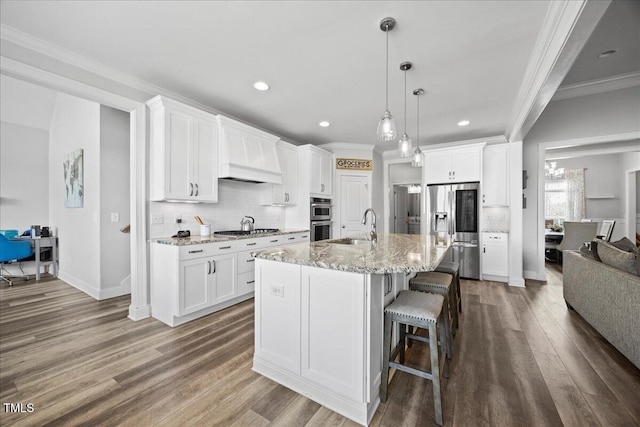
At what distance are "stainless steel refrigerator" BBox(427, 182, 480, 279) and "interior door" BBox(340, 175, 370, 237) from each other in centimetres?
135

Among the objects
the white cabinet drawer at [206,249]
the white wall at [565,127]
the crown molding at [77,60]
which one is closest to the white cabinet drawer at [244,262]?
the white cabinet drawer at [206,249]

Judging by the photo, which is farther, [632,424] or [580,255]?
[580,255]

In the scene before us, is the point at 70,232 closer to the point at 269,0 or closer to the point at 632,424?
the point at 269,0

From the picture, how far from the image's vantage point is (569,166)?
7.57 m

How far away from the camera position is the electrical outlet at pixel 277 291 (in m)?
1.80

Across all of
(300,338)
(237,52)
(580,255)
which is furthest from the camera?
(580,255)

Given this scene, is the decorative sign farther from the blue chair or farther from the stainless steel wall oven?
the blue chair

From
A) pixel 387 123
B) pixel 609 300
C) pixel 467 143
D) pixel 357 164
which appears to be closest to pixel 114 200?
pixel 387 123

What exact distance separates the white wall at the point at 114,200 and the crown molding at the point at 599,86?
653 centimetres

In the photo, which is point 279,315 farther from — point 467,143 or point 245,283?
point 467,143

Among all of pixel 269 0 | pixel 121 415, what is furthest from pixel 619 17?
pixel 121 415

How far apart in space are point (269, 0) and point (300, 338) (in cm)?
224

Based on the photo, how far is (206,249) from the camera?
293 cm

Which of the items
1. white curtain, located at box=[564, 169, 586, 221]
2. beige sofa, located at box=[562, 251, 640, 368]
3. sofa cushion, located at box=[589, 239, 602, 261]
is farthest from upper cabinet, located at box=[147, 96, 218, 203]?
white curtain, located at box=[564, 169, 586, 221]
